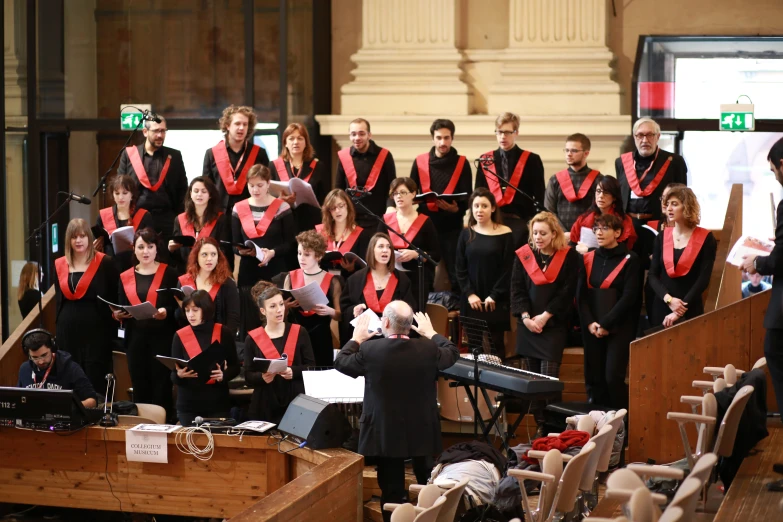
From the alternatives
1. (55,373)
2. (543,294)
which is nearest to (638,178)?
(543,294)

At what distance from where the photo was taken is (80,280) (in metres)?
8.69

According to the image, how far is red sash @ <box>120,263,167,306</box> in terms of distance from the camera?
8422 mm

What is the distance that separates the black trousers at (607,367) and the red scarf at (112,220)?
3400 millimetres

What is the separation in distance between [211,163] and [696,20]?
4951 mm

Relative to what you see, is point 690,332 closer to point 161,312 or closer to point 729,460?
point 729,460

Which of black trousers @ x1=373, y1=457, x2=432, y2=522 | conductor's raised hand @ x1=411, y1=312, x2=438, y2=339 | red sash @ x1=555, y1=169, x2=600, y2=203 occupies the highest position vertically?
red sash @ x1=555, y1=169, x2=600, y2=203

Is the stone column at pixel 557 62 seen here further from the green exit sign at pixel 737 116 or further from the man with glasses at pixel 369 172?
the man with glasses at pixel 369 172

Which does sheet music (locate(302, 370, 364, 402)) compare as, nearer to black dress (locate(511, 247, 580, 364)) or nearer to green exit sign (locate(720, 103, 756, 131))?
black dress (locate(511, 247, 580, 364))

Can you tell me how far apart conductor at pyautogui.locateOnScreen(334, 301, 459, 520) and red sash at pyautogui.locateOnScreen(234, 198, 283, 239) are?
6.42ft

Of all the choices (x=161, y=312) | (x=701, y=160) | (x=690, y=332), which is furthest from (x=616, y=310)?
(x=701, y=160)

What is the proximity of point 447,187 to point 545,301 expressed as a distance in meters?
1.51

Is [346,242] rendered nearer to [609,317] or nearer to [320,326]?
[320,326]

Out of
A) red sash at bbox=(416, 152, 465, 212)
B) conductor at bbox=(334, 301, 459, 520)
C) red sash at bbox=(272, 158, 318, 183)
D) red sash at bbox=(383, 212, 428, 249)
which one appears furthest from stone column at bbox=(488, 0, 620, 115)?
conductor at bbox=(334, 301, 459, 520)

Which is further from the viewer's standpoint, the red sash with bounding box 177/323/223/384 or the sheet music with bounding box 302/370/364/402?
the red sash with bounding box 177/323/223/384
